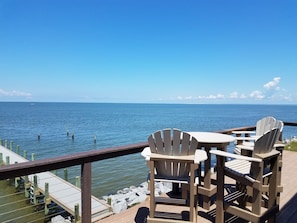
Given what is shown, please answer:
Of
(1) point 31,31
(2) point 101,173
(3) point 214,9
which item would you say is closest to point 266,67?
(3) point 214,9

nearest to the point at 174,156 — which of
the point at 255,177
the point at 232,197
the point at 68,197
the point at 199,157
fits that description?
the point at 199,157

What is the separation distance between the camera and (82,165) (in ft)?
5.39

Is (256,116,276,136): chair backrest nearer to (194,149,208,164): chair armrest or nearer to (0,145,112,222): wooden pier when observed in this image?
(194,149,208,164): chair armrest

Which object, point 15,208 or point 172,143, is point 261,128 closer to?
point 172,143

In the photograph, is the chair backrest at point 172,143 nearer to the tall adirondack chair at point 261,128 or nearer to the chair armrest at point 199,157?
the chair armrest at point 199,157

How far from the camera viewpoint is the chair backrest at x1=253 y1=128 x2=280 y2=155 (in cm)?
170

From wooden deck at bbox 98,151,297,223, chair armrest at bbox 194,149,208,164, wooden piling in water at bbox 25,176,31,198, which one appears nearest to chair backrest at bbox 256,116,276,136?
wooden deck at bbox 98,151,297,223

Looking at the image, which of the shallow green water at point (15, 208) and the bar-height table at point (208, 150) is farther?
the shallow green water at point (15, 208)

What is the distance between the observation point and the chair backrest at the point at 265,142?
1697 millimetres

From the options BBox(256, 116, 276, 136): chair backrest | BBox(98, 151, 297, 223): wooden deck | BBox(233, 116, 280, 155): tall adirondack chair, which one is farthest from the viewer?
BBox(256, 116, 276, 136): chair backrest

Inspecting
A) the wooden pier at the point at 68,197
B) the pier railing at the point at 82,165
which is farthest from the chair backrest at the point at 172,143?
the wooden pier at the point at 68,197

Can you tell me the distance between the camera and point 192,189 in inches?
65.6

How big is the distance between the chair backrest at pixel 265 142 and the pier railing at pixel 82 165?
1041mm

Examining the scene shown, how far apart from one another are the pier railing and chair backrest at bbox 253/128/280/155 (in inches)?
41.0
